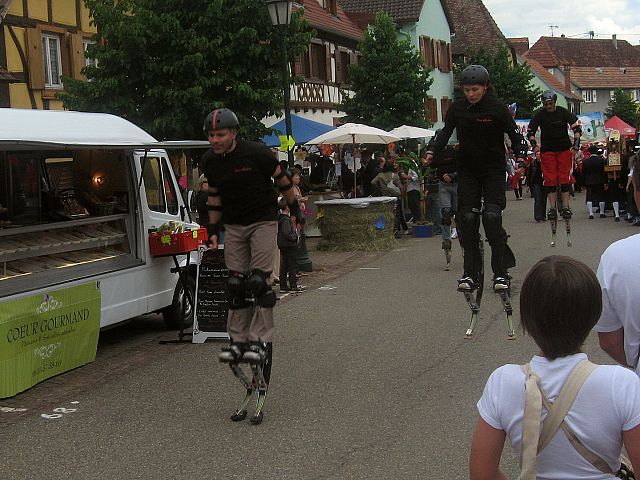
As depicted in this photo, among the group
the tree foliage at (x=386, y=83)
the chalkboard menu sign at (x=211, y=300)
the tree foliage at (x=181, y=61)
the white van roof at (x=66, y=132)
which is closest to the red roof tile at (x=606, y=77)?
the tree foliage at (x=386, y=83)

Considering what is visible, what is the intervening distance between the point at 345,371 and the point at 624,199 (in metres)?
17.8

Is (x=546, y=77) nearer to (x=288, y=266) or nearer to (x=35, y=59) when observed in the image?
(x=35, y=59)

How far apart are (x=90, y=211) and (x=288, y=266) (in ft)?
14.2

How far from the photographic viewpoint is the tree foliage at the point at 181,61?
1859 cm

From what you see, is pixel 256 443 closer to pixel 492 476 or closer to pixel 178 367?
pixel 178 367

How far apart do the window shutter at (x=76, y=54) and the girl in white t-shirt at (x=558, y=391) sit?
23.2 meters

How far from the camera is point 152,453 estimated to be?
657 centimetres

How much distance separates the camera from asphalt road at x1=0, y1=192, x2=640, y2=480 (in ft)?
20.5

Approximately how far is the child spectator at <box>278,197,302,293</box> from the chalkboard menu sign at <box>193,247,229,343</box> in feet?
10.2

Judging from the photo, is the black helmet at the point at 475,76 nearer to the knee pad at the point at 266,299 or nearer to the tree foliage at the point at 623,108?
the knee pad at the point at 266,299

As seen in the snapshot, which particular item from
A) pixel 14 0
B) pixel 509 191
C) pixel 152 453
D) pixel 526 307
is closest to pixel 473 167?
pixel 152 453

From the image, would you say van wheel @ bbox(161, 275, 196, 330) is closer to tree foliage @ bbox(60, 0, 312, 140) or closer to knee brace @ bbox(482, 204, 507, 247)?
knee brace @ bbox(482, 204, 507, 247)

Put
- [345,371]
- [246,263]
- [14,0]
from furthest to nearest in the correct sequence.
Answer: [14,0] → [345,371] → [246,263]

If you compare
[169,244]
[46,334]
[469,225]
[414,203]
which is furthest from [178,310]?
[414,203]
